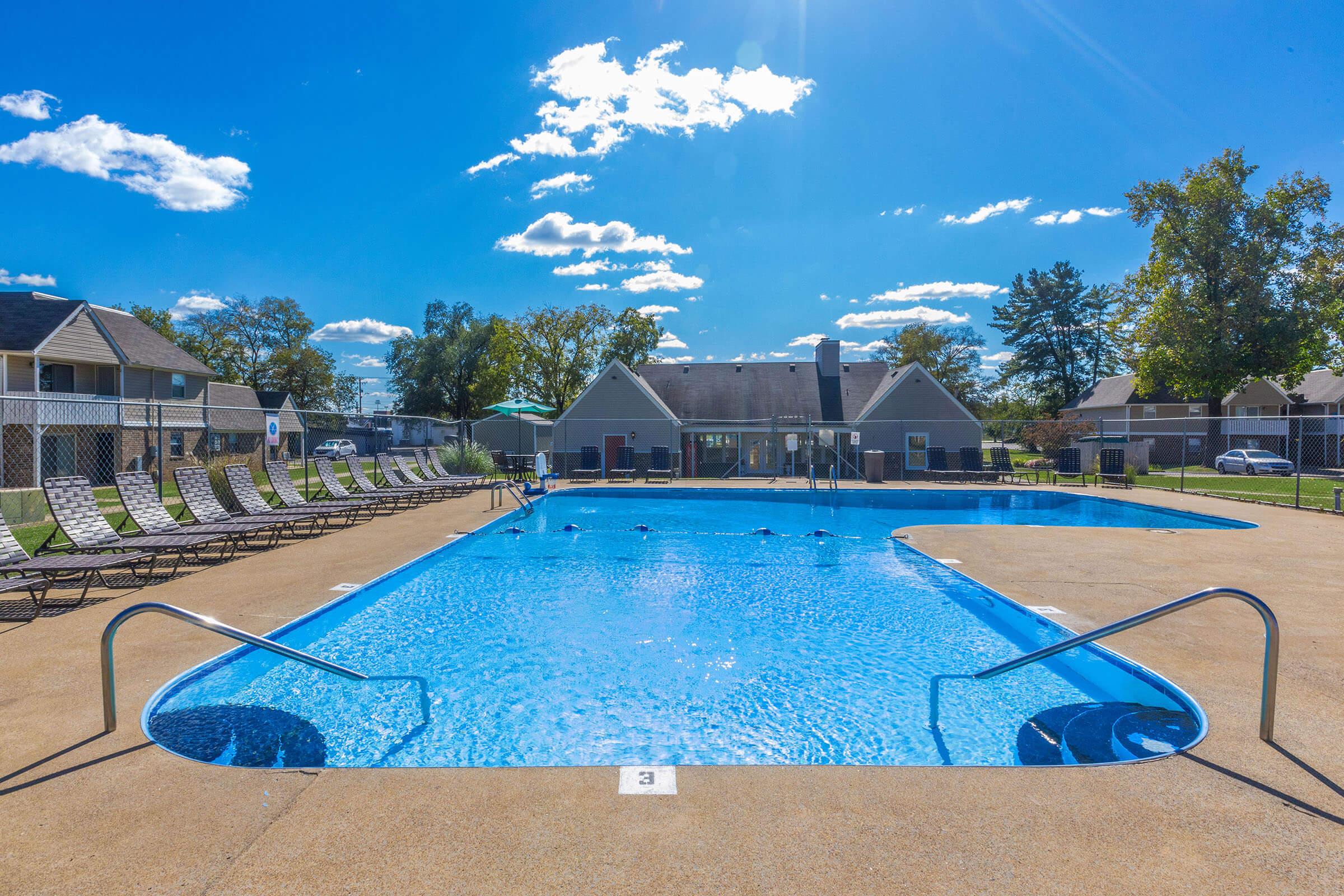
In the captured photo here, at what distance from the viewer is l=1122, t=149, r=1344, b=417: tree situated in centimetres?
2902

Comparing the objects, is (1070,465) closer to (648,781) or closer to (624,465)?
(624,465)

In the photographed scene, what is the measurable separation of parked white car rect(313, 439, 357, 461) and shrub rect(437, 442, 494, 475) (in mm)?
18100

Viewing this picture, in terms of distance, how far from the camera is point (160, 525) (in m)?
8.91

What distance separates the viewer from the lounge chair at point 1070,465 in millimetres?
24047

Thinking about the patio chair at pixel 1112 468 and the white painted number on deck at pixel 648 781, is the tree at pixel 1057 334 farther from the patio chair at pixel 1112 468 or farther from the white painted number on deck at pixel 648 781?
the white painted number on deck at pixel 648 781

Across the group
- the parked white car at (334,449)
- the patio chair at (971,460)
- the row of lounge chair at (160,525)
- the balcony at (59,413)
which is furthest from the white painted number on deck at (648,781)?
the parked white car at (334,449)

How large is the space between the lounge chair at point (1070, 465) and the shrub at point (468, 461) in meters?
20.3

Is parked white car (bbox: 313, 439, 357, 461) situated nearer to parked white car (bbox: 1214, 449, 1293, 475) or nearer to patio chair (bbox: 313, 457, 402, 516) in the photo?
patio chair (bbox: 313, 457, 402, 516)

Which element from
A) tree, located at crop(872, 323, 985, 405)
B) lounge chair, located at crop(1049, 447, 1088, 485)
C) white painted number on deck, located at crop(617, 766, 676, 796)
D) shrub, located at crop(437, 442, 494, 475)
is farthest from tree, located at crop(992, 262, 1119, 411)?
white painted number on deck, located at crop(617, 766, 676, 796)

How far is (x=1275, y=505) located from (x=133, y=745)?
2183 cm

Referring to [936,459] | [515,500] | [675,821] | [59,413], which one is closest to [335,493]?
[515,500]

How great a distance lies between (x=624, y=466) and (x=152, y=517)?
16678mm

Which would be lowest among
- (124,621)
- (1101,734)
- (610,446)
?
(1101,734)

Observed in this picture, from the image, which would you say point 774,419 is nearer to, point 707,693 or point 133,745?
point 707,693
